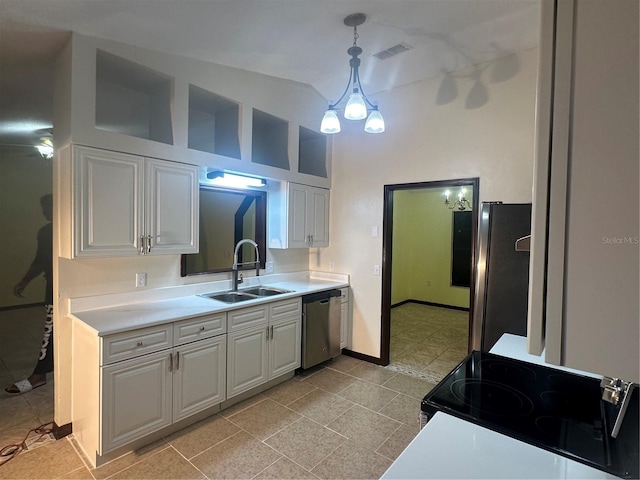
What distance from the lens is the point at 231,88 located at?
319 centimetres

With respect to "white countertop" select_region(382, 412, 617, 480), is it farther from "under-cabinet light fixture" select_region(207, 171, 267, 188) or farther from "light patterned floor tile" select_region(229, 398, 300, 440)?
"under-cabinet light fixture" select_region(207, 171, 267, 188)

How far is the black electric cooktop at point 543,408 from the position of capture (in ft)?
3.24

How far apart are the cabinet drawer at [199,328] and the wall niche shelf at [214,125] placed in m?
1.56

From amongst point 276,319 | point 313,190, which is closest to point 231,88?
point 313,190

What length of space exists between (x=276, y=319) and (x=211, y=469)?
134 centimetres

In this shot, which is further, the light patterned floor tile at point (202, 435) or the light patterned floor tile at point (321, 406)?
the light patterned floor tile at point (321, 406)

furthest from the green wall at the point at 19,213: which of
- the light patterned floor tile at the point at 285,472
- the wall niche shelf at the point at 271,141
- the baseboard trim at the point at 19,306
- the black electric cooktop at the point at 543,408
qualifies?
the black electric cooktop at the point at 543,408

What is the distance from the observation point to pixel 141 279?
2904mm

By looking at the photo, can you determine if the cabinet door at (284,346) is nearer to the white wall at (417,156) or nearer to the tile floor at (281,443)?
the tile floor at (281,443)

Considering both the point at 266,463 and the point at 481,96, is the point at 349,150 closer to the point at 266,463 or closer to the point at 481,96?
the point at 481,96

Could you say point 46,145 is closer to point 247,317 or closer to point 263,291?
point 263,291

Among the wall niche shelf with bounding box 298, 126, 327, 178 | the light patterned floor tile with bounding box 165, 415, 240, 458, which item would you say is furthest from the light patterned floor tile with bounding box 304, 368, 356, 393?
the wall niche shelf with bounding box 298, 126, 327, 178

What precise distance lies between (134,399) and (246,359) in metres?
0.95

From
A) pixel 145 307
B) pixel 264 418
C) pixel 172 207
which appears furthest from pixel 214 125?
pixel 264 418
